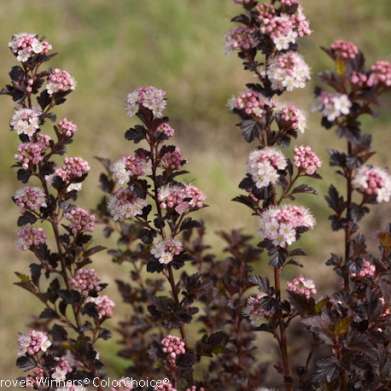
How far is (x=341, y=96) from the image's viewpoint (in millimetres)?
1423

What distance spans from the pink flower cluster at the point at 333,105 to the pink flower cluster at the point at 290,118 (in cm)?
24

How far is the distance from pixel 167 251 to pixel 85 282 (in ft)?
1.00

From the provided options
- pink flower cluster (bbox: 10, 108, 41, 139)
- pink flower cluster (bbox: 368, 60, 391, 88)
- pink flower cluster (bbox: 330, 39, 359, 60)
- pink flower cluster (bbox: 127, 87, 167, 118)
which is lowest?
pink flower cluster (bbox: 368, 60, 391, 88)

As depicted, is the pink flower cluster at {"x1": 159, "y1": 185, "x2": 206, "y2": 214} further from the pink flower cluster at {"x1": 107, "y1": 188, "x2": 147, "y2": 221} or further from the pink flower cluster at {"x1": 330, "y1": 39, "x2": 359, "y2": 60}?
the pink flower cluster at {"x1": 330, "y1": 39, "x2": 359, "y2": 60}

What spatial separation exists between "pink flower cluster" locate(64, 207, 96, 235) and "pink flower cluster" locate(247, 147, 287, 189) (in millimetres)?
564

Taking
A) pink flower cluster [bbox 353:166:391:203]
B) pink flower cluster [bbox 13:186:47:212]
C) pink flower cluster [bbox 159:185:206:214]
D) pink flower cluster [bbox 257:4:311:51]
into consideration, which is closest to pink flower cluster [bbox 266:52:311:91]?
pink flower cluster [bbox 257:4:311:51]

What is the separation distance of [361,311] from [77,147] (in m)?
3.42

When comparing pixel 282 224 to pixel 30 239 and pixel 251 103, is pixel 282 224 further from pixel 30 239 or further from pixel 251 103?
pixel 30 239

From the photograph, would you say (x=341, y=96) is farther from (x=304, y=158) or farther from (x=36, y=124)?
(x=36, y=124)

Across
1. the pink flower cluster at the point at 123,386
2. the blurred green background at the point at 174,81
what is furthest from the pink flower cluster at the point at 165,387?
the blurred green background at the point at 174,81

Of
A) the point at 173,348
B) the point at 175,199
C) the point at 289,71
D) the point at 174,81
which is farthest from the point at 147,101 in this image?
the point at 174,81

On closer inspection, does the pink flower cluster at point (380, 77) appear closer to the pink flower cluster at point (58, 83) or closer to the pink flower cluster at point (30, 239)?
the pink flower cluster at point (58, 83)

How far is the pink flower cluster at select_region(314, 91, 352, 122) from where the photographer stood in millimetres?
1411

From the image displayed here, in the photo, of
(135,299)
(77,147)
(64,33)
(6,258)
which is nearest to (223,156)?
(77,147)
